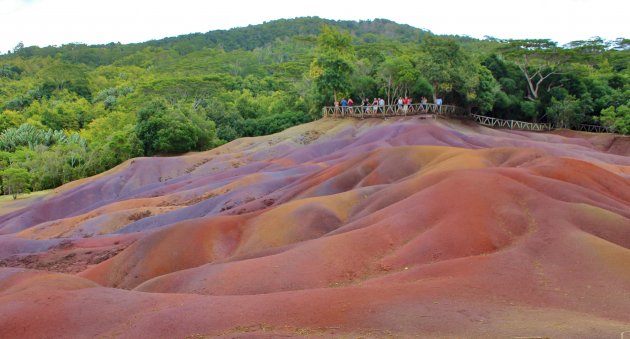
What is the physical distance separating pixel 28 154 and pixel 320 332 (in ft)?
250

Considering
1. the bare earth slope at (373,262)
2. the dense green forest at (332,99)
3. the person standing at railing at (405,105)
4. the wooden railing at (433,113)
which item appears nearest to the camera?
the bare earth slope at (373,262)

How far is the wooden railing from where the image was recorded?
227ft

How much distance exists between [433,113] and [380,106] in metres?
6.28

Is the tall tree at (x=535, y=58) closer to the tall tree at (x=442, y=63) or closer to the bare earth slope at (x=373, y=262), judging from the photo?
the tall tree at (x=442, y=63)

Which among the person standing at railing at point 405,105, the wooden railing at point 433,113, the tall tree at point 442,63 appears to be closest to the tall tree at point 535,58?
the wooden railing at point 433,113

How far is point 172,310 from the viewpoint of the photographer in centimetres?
1794

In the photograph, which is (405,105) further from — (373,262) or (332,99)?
(373,262)

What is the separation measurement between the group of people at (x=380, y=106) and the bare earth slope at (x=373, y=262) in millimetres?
27540

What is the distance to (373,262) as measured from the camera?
2331cm

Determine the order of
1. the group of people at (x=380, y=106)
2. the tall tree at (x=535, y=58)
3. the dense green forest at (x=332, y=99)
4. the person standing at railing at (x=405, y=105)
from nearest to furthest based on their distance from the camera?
the person standing at railing at (x=405, y=105) → the group of people at (x=380, y=106) → the dense green forest at (x=332, y=99) → the tall tree at (x=535, y=58)

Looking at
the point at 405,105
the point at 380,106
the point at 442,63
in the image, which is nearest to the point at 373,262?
the point at 405,105

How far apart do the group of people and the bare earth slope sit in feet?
90.4

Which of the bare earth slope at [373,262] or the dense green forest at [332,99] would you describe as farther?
the dense green forest at [332,99]

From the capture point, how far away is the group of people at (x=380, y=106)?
69037 mm
